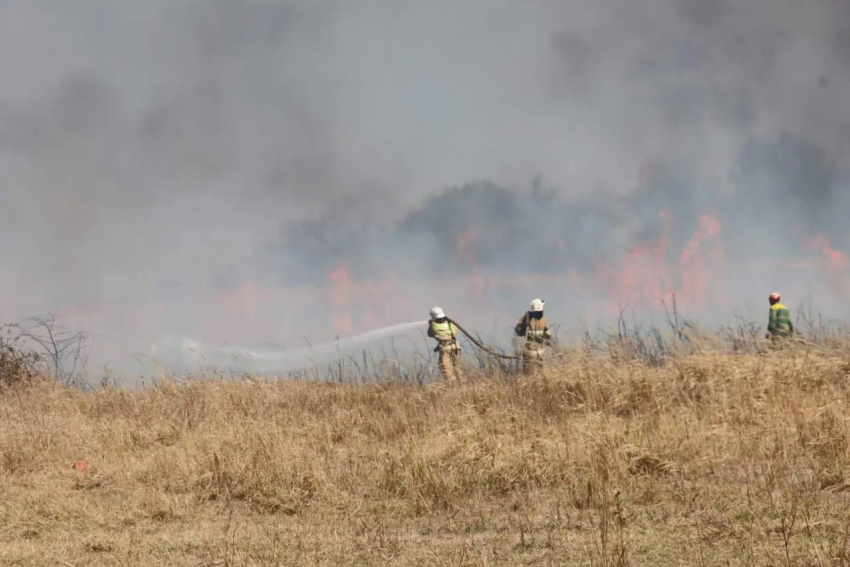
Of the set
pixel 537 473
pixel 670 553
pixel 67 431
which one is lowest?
pixel 670 553

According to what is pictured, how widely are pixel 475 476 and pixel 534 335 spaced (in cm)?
739

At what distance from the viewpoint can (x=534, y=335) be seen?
46.6 ft

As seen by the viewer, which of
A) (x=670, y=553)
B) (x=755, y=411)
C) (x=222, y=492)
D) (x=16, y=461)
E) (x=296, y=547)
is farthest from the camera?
Answer: (x=755, y=411)

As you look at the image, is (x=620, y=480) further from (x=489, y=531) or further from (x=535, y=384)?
(x=535, y=384)

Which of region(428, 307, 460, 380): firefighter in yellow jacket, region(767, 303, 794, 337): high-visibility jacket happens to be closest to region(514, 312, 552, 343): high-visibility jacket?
region(428, 307, 460, 380): firefighter in yellow jacket

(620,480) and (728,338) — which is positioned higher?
(728,338)

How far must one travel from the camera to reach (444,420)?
991 cm

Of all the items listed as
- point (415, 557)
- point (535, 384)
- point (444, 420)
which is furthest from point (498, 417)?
point (415, 557)

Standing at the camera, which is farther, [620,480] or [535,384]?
[535,384]

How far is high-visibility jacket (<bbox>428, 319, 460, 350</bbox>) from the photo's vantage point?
16.1m

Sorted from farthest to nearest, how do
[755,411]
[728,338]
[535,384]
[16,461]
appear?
1. [728,338]
2. [535,384]
3. [755,411]
4. [16,461]

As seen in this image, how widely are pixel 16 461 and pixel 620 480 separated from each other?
6594mm

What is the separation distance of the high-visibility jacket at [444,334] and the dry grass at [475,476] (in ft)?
14.0

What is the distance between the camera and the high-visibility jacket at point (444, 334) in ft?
53.0
